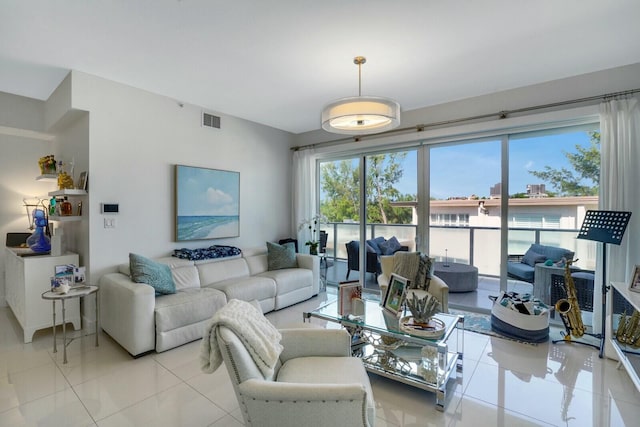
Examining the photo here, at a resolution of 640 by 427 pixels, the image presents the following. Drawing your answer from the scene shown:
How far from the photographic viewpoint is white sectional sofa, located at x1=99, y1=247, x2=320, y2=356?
2.64m

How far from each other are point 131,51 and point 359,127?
213 centimetres

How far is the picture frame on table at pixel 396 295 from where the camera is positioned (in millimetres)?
2432

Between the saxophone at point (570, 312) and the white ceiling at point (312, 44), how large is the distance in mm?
1999

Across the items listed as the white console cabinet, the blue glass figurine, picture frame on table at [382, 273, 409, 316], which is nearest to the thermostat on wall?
the white console cabinet

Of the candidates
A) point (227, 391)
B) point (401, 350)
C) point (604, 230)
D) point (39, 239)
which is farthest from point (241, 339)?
point (39, 239)

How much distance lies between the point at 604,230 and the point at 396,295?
6.50 ft

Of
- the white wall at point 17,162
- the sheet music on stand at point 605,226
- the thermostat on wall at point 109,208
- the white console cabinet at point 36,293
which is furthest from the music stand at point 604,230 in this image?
the white wall at point 17,162

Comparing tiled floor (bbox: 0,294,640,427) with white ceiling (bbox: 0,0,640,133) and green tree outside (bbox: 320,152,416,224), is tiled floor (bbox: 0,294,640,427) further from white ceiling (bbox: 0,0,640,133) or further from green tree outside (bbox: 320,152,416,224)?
white ceiling (bbox: 0,0,640,133)

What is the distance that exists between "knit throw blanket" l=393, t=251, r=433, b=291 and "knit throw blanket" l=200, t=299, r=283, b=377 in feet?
7.35

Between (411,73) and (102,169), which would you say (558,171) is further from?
(102,169)

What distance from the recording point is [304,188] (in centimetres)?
524

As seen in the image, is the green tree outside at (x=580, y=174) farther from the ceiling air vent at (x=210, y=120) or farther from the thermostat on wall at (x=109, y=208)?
the thermostat on wall at (x=109, y=208)

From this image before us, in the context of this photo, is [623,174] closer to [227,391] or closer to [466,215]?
[466,215]

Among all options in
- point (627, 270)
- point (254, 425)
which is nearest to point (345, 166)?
point (627, 270)
